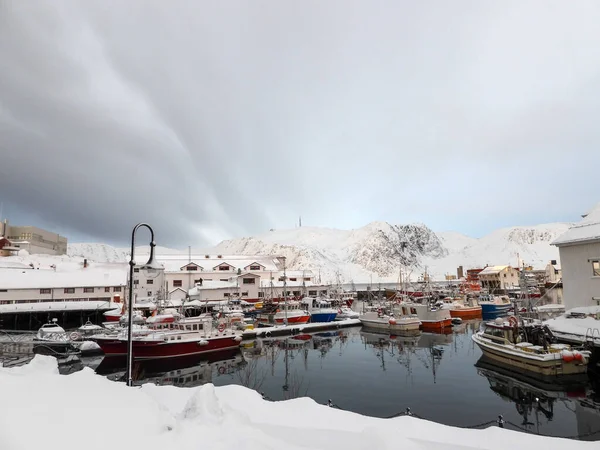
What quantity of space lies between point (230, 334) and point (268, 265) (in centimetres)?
5298

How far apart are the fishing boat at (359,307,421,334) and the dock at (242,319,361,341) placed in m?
3.14

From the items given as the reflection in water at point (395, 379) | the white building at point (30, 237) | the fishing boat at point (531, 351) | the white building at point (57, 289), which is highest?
the white building at point (30, 237)

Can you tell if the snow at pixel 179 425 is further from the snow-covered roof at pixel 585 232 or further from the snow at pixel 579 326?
the snow-covered roof at pixel 585 232

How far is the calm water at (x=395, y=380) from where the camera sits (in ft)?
56.2

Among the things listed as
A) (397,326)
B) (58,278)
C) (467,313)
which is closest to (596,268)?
(397,326)

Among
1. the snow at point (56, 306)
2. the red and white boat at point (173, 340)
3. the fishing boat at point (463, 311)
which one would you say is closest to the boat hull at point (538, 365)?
the red and white boat at point (173, 340)

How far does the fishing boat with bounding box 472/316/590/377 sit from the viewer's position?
21766mm

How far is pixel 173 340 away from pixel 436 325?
3270 centimetres

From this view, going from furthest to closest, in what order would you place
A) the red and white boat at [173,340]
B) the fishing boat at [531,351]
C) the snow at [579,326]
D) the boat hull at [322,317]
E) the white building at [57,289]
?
the boat hull at [322,317]
the white building at [57,289]
the red and white boat at [173,340]
the snow at [579,326]
the fishing boat at [531,351]

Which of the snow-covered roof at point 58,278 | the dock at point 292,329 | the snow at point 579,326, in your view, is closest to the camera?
the snow at point 579,326

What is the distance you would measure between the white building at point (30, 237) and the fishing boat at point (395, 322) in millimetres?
105666

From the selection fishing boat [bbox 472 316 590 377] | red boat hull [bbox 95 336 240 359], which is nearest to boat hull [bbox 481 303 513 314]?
fishing boat [bbox 472 316 590 377]

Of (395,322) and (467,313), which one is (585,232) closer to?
(395,322)

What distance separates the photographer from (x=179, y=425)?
7.21 metres
